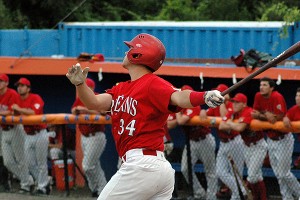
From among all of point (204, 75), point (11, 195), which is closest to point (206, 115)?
point (204, 75)

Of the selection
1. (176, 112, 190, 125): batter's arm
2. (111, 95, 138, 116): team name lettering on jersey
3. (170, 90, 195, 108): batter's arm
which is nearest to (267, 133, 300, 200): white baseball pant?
(176, 112, 190, 125): batter's arm

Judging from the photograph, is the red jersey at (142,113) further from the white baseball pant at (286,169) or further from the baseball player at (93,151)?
the baseball player at (93,151)

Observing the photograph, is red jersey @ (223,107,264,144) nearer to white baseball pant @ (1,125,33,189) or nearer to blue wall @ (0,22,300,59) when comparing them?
white baseball pant @ (1,125,33,189)

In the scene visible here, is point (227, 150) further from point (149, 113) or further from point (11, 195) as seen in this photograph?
point (149, 113)

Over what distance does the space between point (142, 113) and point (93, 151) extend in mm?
5495

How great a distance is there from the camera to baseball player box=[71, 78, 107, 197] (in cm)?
1147

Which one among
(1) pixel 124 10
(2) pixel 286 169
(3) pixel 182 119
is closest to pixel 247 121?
(2) pixel 286 169

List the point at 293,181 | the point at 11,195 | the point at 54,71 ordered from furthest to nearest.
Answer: the point at 54,71, the point at 11,195, the point at 293,181

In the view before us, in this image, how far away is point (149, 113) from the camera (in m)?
6.07

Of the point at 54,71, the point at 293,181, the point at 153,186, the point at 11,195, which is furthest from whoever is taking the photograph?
the point at 54,71

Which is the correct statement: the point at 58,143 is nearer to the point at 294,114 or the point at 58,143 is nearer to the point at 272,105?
the point at 272,105

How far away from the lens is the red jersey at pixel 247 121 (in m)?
10.4

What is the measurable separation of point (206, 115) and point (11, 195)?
A: 2.67 m

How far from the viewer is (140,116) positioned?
239 inches
